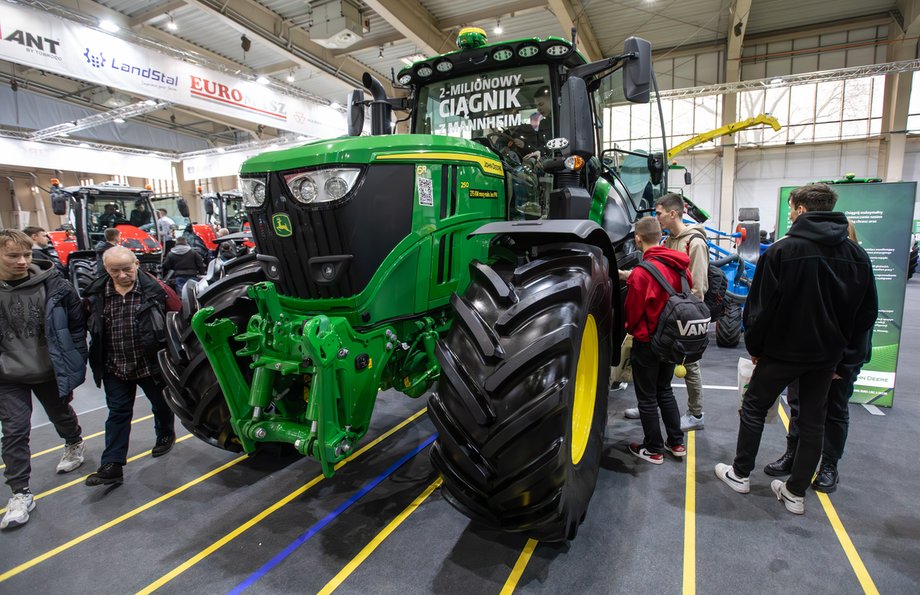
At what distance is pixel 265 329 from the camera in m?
2.43

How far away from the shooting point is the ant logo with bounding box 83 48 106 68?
6.83 m

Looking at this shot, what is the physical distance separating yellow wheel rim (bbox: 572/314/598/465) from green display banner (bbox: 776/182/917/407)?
121 inches

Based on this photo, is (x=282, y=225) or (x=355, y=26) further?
(x=355, y=26)

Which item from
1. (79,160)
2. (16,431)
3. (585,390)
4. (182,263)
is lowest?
(16,431)

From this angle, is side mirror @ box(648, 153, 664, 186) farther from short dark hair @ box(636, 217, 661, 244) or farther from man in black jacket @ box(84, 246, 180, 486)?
man in black jacket @ box(84, 246, 180, 486)

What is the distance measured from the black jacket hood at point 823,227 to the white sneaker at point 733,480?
1435mm

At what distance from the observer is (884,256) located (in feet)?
13.4

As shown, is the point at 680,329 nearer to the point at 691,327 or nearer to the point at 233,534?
the point at 691,327

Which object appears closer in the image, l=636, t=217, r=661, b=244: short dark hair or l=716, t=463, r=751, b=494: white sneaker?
l=716, t=463, r=751, b=494: white sneaker

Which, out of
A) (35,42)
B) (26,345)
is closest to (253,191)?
(26,345)

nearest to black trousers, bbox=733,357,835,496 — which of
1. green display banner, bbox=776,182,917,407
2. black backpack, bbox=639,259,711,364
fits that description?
black backpack, bbox=639,259,711,364

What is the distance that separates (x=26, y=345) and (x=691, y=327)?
160 inches

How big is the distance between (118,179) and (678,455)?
24802 millimetres

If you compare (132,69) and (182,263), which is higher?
(132,69)
